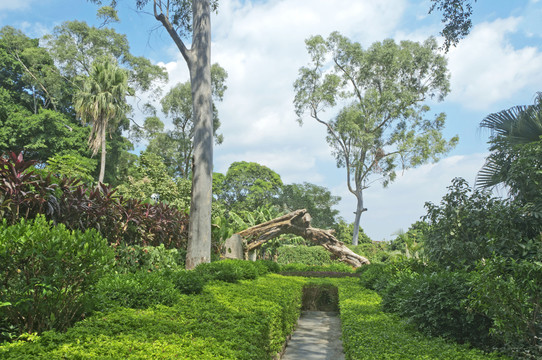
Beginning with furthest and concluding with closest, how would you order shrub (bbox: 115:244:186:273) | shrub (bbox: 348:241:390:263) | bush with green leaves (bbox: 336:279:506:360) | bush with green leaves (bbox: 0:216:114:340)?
shrub (bbox: 348:241:390:263) < shrub (bbox: 115:244:186:273) < bush with green leaves (bbox: 336:279:506:360) < bush with green leaves (bbox: 0:216:114:340)

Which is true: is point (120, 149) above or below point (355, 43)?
below

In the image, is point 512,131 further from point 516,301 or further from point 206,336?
point 206,336

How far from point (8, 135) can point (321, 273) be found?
70.2 feet

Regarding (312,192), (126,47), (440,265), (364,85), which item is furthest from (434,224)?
(312,192)

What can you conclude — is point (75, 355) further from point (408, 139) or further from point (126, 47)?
point (126, 47)

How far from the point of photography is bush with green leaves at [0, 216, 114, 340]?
371 centimetres

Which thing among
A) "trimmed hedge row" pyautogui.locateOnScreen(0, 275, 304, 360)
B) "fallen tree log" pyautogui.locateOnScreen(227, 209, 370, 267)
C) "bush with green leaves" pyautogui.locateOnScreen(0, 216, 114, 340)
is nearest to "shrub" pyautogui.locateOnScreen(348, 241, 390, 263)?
"fallen tree log" pyautogui.locateOnScreen(227, 209, 370, 267)

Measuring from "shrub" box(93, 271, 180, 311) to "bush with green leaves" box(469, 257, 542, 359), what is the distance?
13.3 ft

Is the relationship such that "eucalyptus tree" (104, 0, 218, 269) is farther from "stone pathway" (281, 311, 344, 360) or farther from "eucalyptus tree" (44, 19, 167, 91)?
"eucalyptus tree" (44, 19, 167, 91)

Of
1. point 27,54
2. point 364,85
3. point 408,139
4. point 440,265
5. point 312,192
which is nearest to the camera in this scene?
point 440,265

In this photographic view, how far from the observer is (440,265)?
7477 mm

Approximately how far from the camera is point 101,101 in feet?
76.7

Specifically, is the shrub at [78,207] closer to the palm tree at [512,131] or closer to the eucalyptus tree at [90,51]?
the palm tree at [512,131]

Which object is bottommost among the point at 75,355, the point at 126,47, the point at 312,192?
the point at 75,355
